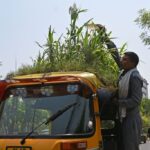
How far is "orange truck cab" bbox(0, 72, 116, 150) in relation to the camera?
19.3 feet

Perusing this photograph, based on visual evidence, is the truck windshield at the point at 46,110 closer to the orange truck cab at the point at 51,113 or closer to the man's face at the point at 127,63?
the orange truck cab at the point at 51,113

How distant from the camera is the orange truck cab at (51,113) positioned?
5.88 m

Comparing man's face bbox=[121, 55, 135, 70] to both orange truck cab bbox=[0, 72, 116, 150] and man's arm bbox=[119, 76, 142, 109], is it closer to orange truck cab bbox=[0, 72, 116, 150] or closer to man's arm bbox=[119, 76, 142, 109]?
man's arm bbox=[119, 76, 142, 109]

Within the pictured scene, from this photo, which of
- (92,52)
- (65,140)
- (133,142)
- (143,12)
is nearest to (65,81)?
(65,140)

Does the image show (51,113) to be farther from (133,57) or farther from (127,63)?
(133,57)

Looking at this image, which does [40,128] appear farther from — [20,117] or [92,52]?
[92,52]

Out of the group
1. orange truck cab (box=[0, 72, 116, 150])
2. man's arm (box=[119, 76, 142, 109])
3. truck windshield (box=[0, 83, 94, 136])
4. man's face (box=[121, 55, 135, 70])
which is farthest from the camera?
man's face (box=[121, 55, 135, 70])

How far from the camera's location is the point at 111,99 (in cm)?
642

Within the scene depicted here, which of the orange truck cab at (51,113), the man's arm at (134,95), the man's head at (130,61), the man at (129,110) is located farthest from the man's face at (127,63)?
the orange truck cab at (51,113)

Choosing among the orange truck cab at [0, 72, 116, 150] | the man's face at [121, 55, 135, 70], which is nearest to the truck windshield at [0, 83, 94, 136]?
the orange truck cab at [0, 72, 116, 150]

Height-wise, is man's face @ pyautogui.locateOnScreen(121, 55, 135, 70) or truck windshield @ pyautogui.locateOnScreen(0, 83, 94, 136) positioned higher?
man's face @ pyautogui.locateOnScreen(121, 55, 135, 70)

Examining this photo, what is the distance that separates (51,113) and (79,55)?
2.00 meters

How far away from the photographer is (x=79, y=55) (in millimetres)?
7980

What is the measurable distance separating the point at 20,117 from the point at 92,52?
6.92ft
